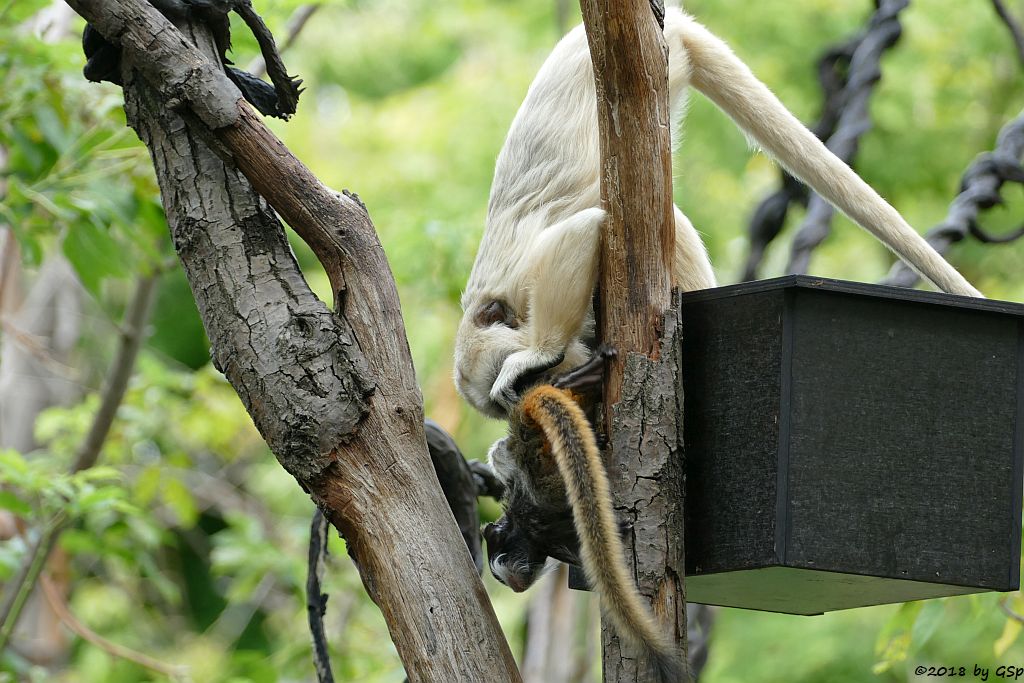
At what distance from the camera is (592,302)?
Answer: 2562mm

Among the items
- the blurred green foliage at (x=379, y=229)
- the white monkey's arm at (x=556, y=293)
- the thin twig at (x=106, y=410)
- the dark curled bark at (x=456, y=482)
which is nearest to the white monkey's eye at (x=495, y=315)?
the white monkey's arm at (x=556, y=293)

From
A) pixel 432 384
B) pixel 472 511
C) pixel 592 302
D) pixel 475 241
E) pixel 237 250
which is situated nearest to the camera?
pixel 237 250

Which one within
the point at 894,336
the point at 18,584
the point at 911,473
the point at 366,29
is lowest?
the point at 18,584

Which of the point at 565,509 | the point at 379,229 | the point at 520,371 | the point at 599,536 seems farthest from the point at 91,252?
the point at 379,229

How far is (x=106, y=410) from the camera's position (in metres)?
4.18

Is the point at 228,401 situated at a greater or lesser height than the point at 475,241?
lesser

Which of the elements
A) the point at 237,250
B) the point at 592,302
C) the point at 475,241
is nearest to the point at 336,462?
the point at 237,250

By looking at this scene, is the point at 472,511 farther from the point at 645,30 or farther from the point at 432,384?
the point at 432,384

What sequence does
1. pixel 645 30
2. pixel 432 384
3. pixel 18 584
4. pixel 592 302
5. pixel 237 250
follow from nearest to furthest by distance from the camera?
pixel 645 30, pixel 237 250, pixel 592 302, pixel 18 584, pixel 432 384

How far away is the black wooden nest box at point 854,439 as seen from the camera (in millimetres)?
2219

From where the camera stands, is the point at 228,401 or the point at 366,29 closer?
the point at 228,401

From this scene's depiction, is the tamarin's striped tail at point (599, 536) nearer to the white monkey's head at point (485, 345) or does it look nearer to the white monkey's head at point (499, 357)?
the white monkey's head at point (499, 357)

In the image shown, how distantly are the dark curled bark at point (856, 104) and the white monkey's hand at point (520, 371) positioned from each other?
1142mm

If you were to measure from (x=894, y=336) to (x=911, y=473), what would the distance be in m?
0.28
